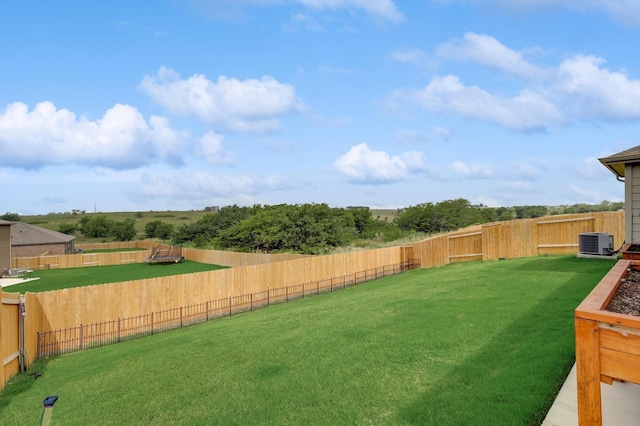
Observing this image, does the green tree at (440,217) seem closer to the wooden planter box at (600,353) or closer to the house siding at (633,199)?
the house siding at (633,199)

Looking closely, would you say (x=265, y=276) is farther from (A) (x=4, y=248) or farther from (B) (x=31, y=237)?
(B) (x=31, y=237)

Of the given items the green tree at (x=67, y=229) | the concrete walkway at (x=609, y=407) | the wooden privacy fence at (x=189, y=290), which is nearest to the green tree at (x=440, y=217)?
the wooden privacy fence at (x=189, y=290)

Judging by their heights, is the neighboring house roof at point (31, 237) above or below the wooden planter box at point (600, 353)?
below

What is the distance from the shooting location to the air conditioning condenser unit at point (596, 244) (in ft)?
40.4

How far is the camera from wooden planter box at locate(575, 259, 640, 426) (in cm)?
234

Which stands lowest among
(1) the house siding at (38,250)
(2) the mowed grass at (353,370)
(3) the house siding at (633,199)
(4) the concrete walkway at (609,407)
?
(1) the house siding at (38,250)

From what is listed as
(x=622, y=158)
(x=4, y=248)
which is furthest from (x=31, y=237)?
(x=622, y=158)

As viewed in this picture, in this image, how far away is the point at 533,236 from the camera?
15.8 metres

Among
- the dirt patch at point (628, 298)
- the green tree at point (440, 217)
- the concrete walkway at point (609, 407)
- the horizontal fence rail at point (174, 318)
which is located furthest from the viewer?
the green tree at point (440, 217)

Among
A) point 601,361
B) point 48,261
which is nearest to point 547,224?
point 601,361

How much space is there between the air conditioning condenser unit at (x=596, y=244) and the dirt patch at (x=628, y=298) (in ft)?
31.6

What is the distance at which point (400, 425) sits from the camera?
4.01m

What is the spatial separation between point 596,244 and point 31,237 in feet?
152

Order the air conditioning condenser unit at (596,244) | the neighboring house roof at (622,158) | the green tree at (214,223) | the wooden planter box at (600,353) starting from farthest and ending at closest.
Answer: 1. the green tree at (214,223)
2. the air conditioning condenser unit at (596,244)
3. the neighboring house roof at (622,158)
4. the wooden planter box at (600,353)
